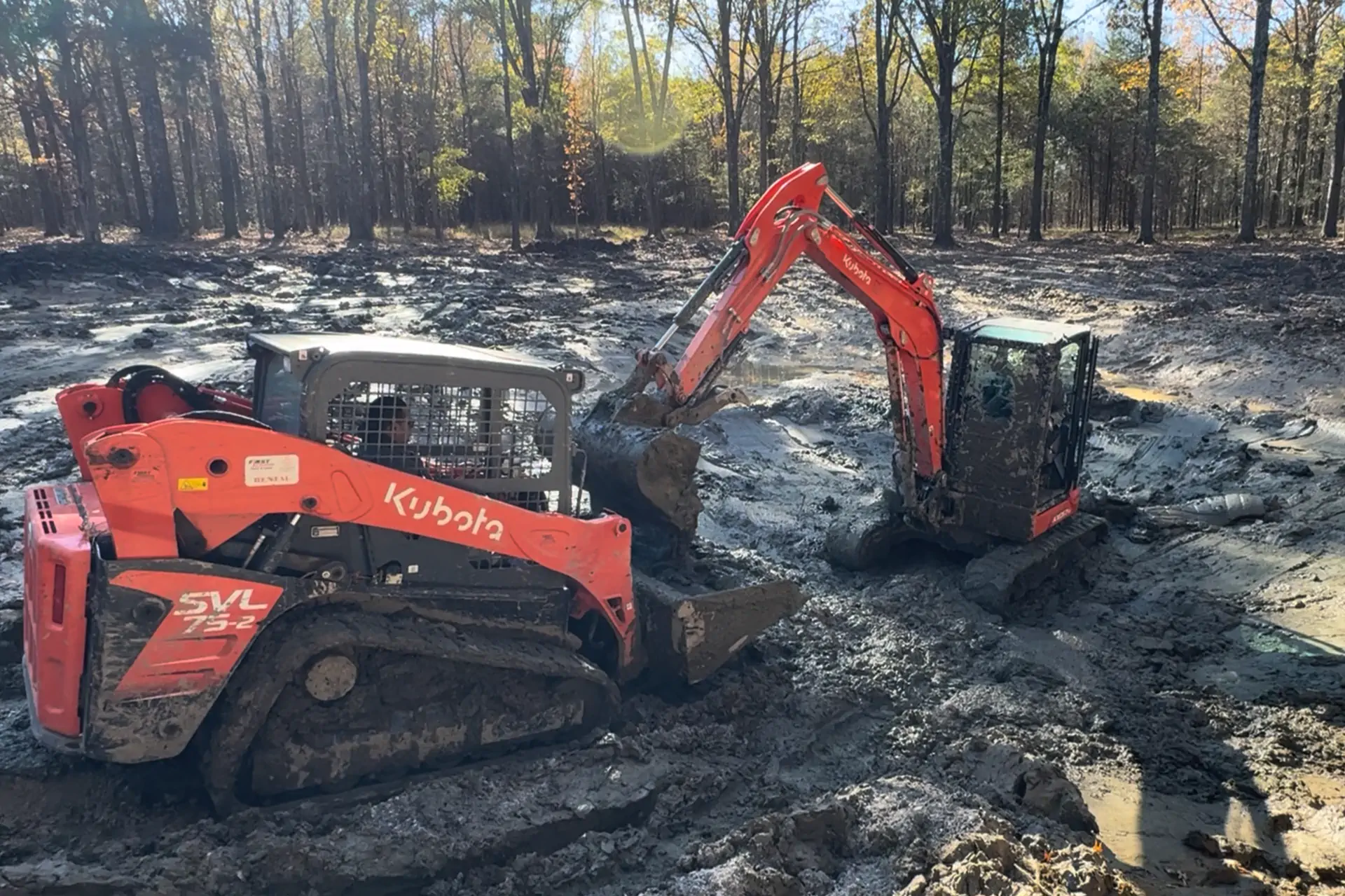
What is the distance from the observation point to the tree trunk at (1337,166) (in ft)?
87.9

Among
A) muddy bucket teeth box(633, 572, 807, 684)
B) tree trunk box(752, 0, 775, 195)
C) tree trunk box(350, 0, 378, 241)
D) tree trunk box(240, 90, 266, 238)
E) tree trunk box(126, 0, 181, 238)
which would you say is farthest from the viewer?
tree trunk box(240, 90, 266, 238)

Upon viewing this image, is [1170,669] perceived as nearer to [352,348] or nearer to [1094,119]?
[352,348]

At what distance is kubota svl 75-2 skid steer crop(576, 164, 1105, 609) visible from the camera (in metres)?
6.29

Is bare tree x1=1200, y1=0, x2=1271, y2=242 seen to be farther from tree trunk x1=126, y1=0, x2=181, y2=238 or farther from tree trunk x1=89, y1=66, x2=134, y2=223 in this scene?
tree trunk x1=89, y1=66, x2=134, y2=223

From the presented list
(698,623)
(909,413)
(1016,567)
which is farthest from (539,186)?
(698,623)

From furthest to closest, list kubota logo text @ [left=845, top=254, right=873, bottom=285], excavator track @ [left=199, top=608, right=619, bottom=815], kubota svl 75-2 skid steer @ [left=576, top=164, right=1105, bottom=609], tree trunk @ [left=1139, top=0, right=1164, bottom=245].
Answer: tree trunk @ [left=1139, top=0, right=1164, bottom=245] < kubota logo text @ [left=845, top=254, right=873, bottom=285] < kubota svl 75-2 skid steer @ [left=576, top=164, right=1105, bottom=609] < excavator track @ [left=199, top=608, right=619, bottom=815]

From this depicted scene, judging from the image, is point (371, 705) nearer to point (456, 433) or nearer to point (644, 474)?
point (456, 433)

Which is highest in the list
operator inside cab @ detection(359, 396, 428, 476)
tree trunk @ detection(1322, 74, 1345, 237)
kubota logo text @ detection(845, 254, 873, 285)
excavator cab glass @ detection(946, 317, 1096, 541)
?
tree trunk @ detection(1322, 74, 1345, 237)

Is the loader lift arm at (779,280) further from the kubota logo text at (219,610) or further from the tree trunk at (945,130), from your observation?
the tree trunk at (945,130)

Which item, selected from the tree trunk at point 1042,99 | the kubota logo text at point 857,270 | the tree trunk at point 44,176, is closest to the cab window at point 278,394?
the kubota logo text at point 857,270

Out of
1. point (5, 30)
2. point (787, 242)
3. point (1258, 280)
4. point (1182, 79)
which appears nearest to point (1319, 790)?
point (787, 242)

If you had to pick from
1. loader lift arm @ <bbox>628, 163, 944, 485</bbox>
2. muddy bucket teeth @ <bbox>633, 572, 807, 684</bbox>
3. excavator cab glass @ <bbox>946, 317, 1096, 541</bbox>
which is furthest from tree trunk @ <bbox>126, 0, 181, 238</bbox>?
muddy bucket teeth @ <bbox>633, 572, 807, 684</bbox>

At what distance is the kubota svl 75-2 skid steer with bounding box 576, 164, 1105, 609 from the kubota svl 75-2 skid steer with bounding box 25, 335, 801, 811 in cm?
114

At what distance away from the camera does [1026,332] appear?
755 cm
